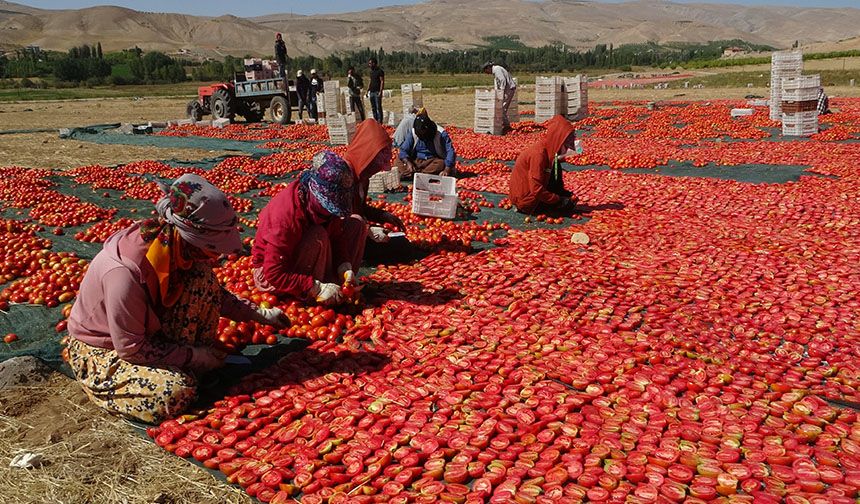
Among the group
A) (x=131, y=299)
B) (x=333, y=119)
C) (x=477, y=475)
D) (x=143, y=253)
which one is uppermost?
(x=333, y=119)

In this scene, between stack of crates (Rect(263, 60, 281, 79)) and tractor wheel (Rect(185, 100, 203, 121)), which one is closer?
tractor wheel (Rect(185, 100, 203, 121))

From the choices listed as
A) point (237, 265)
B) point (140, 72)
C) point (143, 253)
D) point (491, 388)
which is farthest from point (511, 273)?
point (140, 72)

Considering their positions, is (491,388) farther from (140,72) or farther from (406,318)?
(140,72)

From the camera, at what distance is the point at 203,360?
4.30 meters

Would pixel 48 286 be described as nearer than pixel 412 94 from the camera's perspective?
Yes

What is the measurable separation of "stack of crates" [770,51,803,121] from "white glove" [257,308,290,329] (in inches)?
772

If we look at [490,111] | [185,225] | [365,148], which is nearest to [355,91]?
[490,111]

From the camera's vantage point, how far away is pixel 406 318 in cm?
560

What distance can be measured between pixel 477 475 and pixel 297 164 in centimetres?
1180

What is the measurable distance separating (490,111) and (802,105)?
885 centimetres

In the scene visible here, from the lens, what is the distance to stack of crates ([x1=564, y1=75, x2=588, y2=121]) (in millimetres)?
22359

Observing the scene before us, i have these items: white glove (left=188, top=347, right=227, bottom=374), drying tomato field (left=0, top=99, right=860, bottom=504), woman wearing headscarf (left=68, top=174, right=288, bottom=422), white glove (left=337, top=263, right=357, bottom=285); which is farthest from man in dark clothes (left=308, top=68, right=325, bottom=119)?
woman wearing headscarf (left=68, top=174, right=288, bottom=422)

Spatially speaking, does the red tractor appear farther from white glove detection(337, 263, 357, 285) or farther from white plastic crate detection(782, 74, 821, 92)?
white glove detection(337, 263, 357, 285)

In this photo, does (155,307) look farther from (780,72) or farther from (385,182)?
(780,72)
